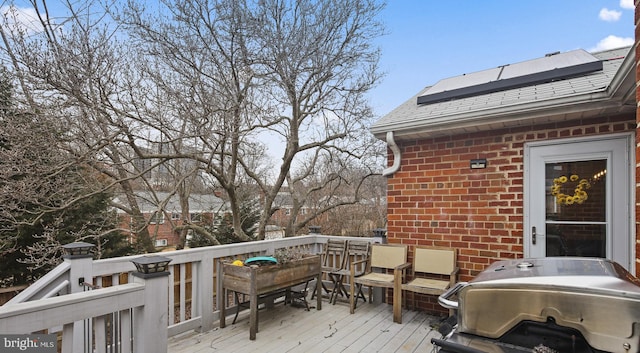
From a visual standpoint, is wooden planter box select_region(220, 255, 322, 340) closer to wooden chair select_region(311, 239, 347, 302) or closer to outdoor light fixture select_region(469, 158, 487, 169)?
wooden chair select_region(311, 239, 347, 302)

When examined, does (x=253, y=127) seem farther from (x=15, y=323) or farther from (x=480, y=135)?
(x=15, y=323)

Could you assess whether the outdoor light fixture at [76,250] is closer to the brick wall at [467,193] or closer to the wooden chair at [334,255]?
the wooden chair at [334,255]

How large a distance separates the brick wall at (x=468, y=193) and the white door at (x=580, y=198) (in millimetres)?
109

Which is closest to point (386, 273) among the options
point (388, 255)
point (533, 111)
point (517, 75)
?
point (388, 255)

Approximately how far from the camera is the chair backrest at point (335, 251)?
16.2ft

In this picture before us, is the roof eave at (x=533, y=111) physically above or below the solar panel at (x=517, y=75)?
below

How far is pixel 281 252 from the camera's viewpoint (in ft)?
13.0

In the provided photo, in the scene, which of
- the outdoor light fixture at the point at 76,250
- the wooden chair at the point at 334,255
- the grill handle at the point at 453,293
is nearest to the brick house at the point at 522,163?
the wooden chair at the point at 334,255

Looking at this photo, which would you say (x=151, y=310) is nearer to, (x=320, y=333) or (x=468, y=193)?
(x=320, y=333)

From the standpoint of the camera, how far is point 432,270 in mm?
3979

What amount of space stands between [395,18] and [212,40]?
4.00m

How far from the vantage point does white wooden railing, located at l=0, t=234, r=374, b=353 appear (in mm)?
1698

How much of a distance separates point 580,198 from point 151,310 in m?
3.97

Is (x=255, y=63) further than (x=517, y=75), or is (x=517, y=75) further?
(x=255, y=63)
